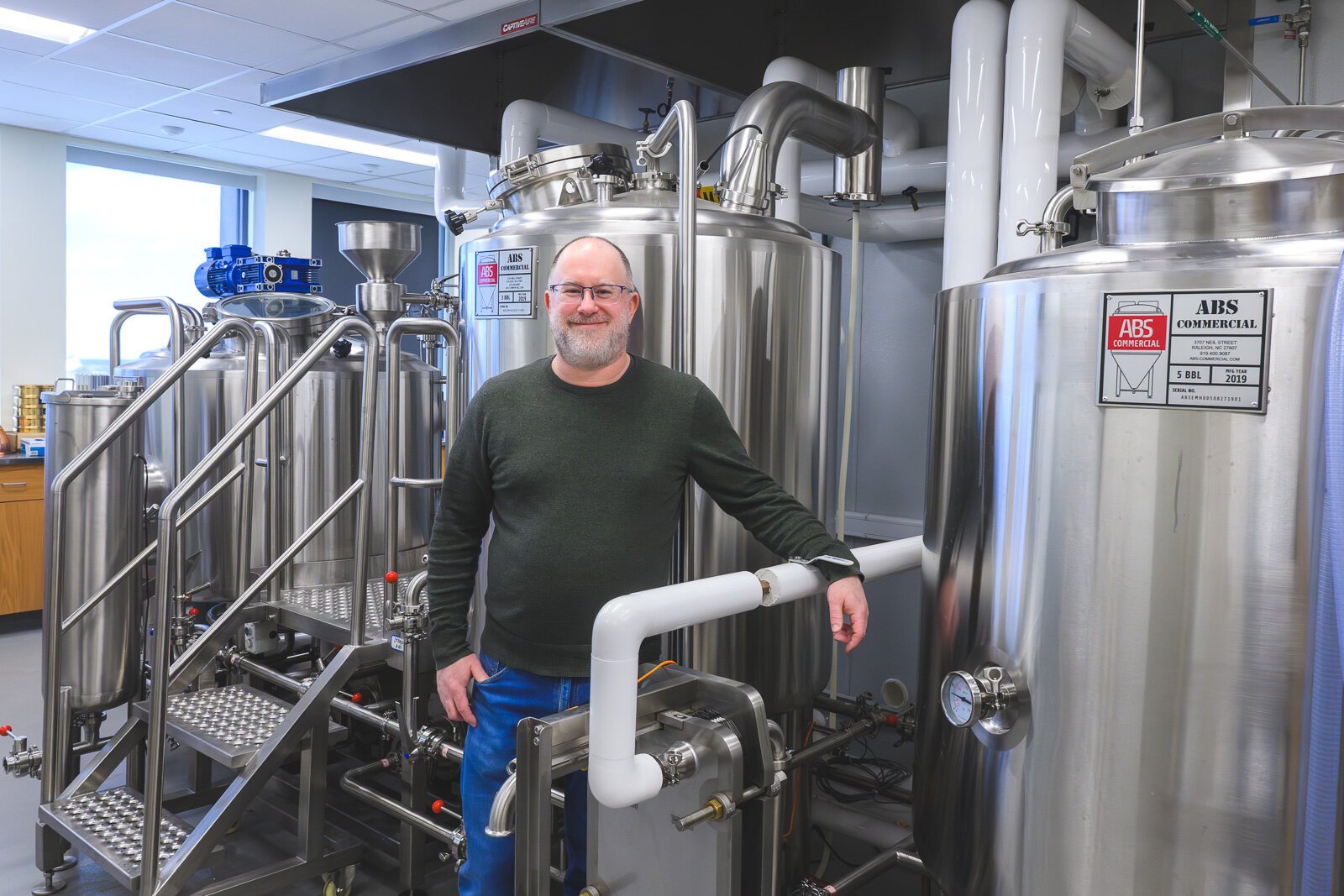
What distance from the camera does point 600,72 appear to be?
3.61 metres

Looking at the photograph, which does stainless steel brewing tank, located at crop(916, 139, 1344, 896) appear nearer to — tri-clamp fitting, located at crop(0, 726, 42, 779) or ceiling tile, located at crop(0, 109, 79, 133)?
tri-clamp fitting, located at crop(0, 726, 42, 779)

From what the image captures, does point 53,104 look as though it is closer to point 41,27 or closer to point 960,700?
point 41,27

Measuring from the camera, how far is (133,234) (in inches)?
291

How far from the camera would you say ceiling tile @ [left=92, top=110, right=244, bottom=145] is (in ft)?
19.9

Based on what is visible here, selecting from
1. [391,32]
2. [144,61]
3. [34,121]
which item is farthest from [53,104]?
[391,32]

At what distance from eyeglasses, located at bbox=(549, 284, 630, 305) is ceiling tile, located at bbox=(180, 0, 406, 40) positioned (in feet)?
9.82

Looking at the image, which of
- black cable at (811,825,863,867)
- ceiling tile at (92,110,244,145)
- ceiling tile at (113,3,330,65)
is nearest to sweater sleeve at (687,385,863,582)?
black cable at (811,825,863,867)

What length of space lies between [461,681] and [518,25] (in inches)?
74.6

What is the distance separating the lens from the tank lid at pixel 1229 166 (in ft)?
3.71

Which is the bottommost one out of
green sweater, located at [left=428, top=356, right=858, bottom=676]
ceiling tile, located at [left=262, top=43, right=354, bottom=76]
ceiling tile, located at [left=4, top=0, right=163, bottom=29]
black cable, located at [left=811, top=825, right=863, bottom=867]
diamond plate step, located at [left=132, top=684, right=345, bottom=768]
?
black cable, located at [left=811, top=825, right=863, bottom=867]

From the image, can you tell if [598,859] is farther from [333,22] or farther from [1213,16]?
[333,22]

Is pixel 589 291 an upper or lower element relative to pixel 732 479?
upper

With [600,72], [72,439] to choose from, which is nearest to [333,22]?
[600,72]

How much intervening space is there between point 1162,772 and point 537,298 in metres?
1.43
